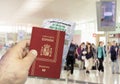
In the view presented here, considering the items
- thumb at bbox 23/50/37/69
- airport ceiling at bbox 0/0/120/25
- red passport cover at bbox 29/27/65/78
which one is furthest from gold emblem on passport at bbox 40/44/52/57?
airport ceiling at bbox 0/0/120/25

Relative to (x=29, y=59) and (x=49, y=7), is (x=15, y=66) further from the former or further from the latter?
(x=49, y=7)

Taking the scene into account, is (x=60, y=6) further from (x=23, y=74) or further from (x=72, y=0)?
(x=23, y=74)

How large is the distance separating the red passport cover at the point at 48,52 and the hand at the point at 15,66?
0.40 metres

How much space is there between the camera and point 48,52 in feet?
4.11

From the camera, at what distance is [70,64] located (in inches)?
406

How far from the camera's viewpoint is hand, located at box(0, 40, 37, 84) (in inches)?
27.5

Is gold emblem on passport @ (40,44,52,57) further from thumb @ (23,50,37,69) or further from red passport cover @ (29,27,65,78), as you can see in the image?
thumb @ (23,50,37,69)

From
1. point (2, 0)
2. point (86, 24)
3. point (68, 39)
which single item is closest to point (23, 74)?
point (68, 39)

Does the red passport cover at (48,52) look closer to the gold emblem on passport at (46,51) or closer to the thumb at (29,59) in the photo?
the gold emblem on passport at (46,51)

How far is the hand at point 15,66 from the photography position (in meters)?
0.70

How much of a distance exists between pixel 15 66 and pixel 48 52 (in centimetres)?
54

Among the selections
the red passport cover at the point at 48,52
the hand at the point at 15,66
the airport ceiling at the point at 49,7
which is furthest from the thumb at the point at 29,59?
the airport ceiling at the point at 49,7

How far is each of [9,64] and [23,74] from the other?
4 cm

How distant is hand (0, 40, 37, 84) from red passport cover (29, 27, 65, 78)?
1.31ft
